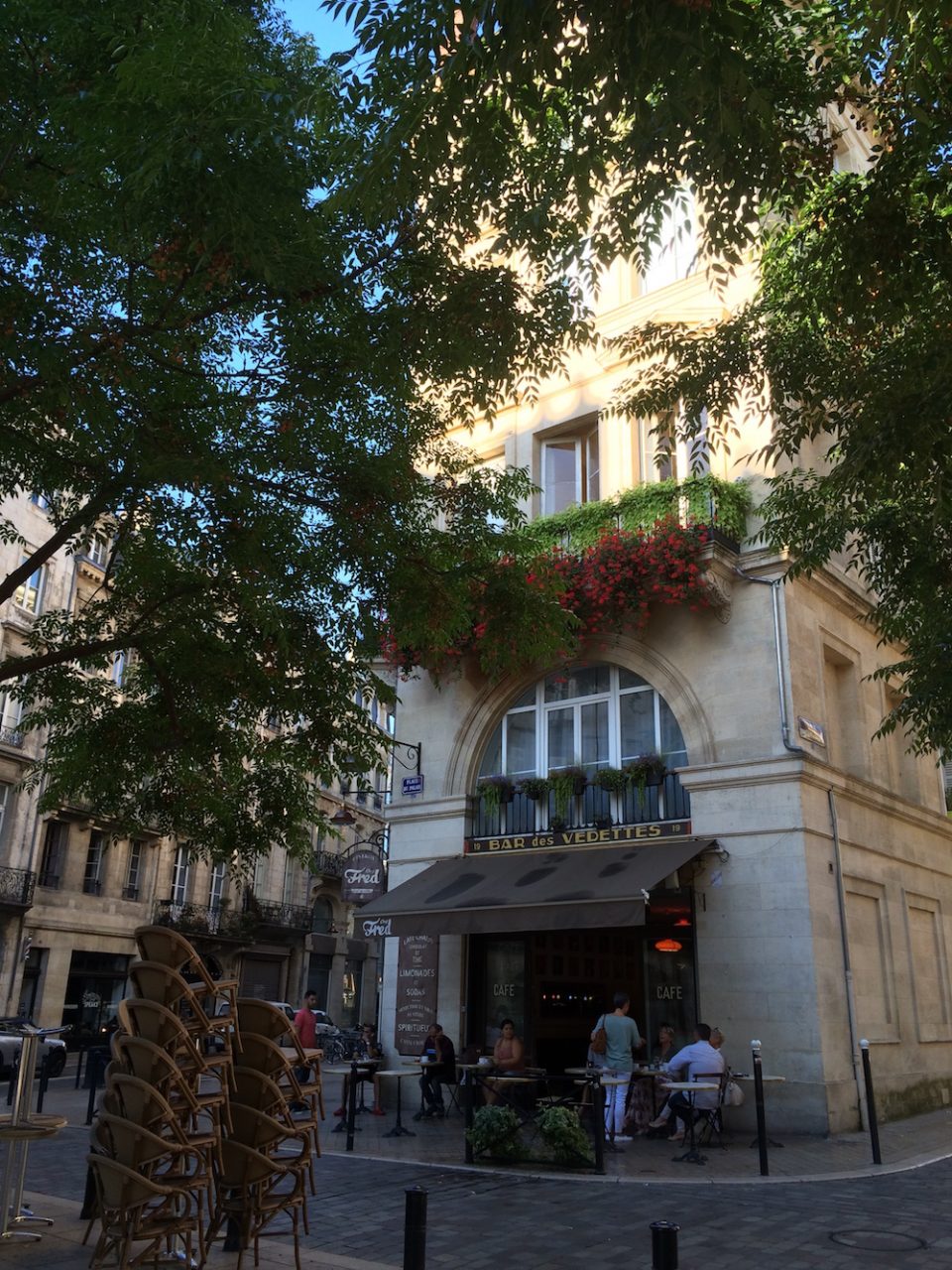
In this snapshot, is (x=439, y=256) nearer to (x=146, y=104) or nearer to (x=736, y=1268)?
(x=146, y=104)


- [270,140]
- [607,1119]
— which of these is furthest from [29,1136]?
[607,1119]

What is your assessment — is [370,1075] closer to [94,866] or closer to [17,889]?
[17,889]

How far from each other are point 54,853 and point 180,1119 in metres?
28.8

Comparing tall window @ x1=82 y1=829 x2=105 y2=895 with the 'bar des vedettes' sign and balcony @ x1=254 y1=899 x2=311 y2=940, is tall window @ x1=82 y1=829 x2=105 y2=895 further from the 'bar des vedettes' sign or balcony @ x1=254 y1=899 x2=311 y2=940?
the 'bar des vedettes' sign

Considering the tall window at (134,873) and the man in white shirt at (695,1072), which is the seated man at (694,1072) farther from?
the tall window at (134,873)

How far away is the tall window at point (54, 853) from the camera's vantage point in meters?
30.8

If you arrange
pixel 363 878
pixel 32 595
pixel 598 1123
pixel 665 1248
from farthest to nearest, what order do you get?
pixel 32 595, pixel 363 878, pixel 598 1123, pixel 665 1248

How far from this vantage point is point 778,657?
1404 centimetres

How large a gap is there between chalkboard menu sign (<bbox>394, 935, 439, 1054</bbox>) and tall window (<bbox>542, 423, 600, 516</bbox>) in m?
7.46

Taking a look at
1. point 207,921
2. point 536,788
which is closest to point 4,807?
point 207,921

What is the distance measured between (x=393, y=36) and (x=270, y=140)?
185 cm

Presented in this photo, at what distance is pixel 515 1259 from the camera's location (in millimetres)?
Result: 6414

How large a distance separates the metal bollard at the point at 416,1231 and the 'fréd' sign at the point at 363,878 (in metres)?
12.5

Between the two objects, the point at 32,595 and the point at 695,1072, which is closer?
the point at 695,1072
